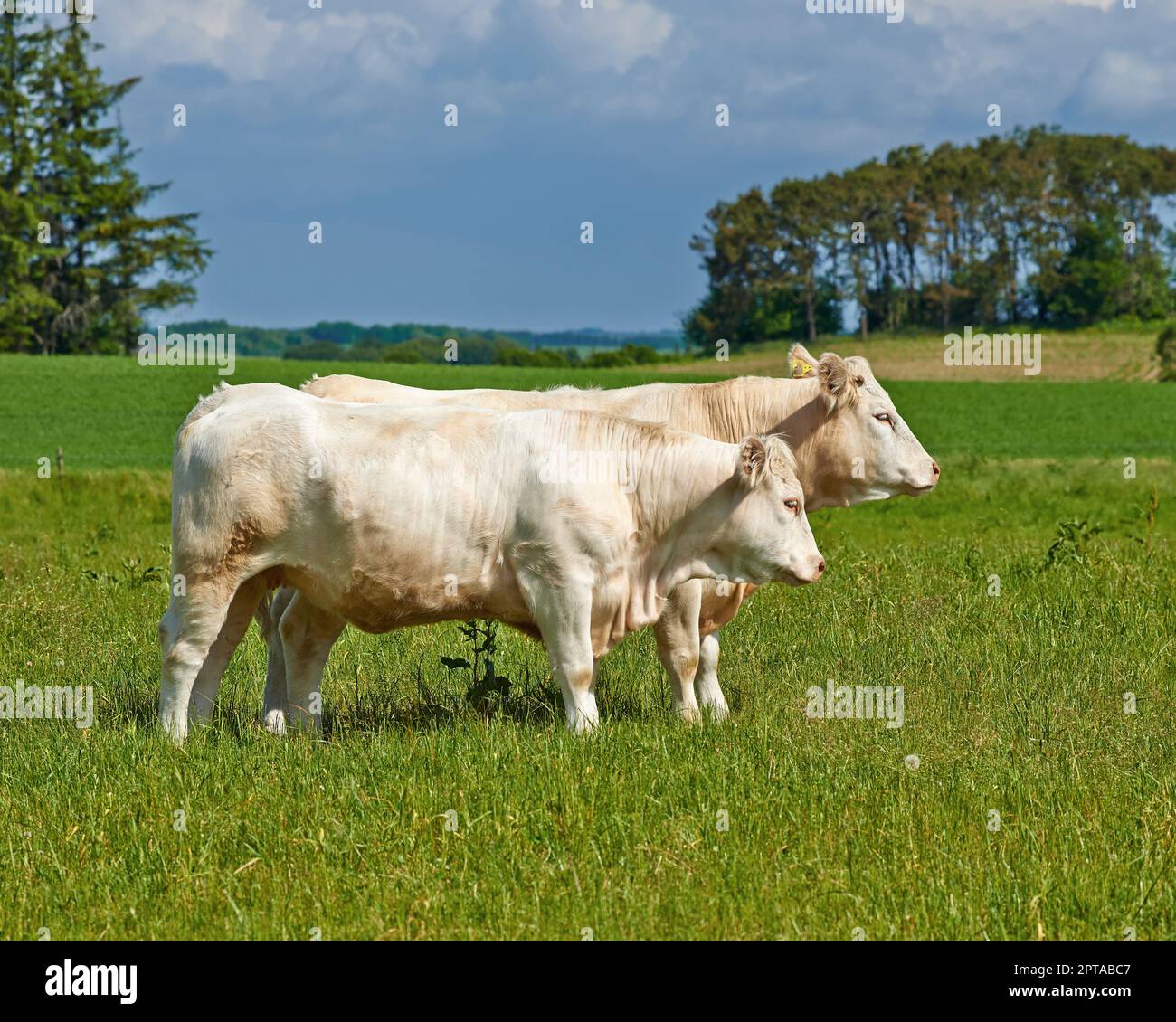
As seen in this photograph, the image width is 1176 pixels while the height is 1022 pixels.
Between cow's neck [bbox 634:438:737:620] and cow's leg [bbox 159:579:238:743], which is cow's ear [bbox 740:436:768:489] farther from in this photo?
cow's leg [bbox 159:579:238:743]

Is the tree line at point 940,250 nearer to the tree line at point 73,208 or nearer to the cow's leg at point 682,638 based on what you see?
the tree line at point 73,208

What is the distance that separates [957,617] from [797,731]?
11.4 feet

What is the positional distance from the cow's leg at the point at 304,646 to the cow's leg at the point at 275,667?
0.09 meters

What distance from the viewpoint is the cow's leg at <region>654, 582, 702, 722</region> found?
8273mm

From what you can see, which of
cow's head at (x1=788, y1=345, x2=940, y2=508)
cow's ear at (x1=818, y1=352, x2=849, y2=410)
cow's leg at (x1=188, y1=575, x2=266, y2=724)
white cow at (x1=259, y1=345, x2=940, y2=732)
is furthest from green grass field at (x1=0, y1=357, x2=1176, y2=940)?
cow's ear at (x1=818, y1=352, x2=849, y2=410)

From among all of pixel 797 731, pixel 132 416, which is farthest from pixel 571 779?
pixel 132 416

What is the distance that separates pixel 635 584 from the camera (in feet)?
25.7

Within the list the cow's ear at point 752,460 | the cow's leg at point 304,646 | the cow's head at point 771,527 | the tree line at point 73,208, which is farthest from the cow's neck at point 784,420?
the tree line at point 73,208

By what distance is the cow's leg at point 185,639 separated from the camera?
7.56 m

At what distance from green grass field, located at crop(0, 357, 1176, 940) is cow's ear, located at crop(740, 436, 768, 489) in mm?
1407

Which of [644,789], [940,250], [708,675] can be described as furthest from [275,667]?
[940,250]

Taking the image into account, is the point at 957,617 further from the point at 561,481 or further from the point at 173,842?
the point at 173,842

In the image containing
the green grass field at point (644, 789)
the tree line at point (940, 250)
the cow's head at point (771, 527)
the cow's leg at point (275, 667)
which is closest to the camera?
the green grass field at point (644, 789)

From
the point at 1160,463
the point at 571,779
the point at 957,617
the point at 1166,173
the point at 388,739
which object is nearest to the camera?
the point at 571,779
